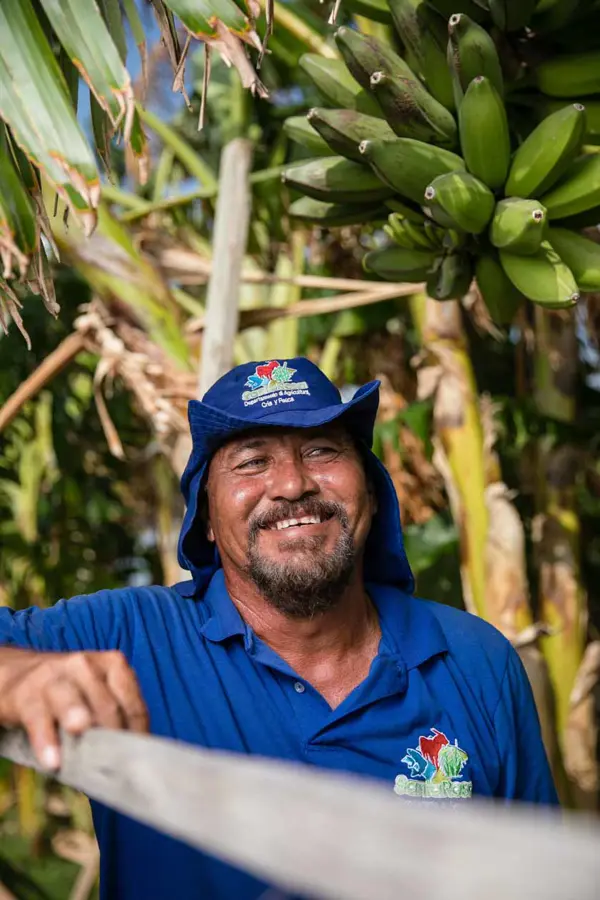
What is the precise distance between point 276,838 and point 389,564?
1251 mm

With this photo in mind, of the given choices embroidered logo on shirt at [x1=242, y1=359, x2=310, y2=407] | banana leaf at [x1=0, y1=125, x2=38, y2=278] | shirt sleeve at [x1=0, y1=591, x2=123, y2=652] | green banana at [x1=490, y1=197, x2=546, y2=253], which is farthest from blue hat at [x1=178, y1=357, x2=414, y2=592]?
banana leaf at [x1=0, y1=125, x2=38, y2=278]

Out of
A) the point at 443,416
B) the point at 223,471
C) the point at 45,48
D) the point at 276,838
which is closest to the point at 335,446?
the point at 223,471

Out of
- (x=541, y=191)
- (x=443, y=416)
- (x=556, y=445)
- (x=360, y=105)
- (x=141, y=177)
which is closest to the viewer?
(x=141, y=177)

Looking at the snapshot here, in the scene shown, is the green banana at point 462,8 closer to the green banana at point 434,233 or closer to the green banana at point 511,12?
the green banana at point 511,12

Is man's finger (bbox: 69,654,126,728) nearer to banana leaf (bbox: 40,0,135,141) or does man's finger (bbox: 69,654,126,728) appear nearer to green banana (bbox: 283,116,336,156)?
banana leaf (bbox: 40,0,135,141)

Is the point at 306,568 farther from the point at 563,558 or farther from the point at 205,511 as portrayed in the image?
the point at 563,558

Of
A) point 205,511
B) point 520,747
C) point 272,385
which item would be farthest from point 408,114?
point 520,747

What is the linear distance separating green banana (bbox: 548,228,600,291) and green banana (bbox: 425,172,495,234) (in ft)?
0.44

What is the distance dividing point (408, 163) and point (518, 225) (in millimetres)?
167

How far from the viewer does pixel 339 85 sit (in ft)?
4.77

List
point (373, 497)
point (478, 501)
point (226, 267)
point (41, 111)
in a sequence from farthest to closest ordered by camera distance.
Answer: point (478, 501)
point (226, 267)
point (373, 497)
point (41, 111)

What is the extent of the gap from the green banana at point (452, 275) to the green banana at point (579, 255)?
129 millimetres

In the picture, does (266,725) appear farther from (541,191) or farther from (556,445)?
(556,445)

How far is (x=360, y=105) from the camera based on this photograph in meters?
1.45
